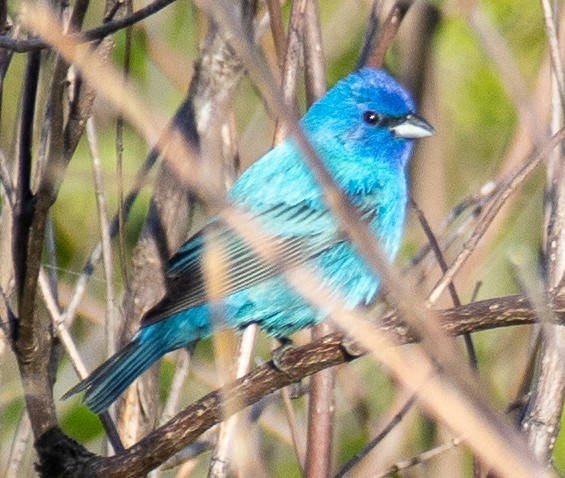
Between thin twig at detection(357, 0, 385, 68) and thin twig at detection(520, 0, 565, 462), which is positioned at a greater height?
thin twig at detection(357, 0, 385, 68)

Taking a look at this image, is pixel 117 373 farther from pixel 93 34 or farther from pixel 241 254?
pixel 93 34

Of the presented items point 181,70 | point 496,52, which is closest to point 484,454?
point 496,52

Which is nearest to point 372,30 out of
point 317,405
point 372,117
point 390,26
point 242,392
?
point 390,26

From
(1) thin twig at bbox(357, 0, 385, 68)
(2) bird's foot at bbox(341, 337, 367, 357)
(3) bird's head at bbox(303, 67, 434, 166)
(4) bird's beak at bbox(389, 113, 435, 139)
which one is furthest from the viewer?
(3) bird's head at bbox(303, 67, 434, 166)

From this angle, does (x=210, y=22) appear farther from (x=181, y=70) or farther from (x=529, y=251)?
(x=529, y=251)

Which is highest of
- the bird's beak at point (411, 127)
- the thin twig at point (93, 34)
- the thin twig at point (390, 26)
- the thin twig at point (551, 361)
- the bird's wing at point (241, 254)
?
the thin twig at point (93, 34)

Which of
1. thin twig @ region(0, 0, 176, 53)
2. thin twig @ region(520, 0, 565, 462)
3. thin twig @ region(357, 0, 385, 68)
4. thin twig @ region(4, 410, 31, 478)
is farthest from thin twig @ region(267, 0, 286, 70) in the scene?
thin twig @ region(4, 410, 31, 478)

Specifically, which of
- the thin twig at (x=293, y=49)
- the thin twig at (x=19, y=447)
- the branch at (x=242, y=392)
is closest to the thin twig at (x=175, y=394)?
the thin twig at (x=19, y=447)

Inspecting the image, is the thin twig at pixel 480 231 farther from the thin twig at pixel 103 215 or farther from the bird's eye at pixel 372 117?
the bird's eye at pixel 372 117

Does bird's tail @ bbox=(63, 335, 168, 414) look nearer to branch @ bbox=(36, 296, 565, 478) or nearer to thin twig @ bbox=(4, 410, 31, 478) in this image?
thin twig @ bbox=(4, 410, 31, 478)

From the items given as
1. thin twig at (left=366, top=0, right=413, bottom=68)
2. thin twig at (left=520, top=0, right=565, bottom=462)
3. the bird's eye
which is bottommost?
thin twig at (left=520, top=0, right=565, bottom=462)
